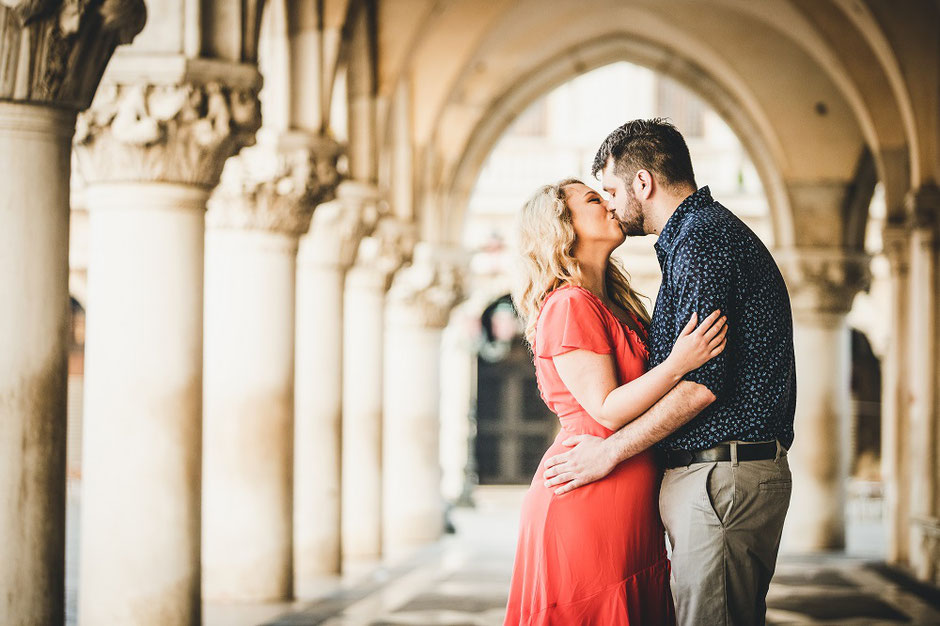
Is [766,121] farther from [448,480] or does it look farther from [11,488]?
[11,488]

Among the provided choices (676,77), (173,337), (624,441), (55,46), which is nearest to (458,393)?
(676,77)

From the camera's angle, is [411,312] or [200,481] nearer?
[200,481]

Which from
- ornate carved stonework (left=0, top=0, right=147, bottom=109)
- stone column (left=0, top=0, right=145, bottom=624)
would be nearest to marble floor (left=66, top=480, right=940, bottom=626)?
stone column (left=0, top=0, right=145, bottom=624)

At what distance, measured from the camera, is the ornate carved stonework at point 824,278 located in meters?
18.0

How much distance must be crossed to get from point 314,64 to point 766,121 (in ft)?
27.3

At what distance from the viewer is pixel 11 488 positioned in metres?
5.40

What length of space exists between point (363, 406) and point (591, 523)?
38.7 feet

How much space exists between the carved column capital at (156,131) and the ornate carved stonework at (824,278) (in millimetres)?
11447

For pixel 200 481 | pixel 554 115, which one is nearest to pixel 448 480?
pixel 554 115

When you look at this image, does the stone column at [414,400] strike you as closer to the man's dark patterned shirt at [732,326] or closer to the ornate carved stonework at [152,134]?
the ornate carved stonework at [152,134]

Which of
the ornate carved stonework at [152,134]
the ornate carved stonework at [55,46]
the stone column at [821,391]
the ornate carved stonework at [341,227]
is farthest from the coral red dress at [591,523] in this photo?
the stone column at [821,391]

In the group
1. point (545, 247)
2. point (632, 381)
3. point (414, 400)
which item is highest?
point (545, 247)

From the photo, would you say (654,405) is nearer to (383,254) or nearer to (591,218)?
(591,218)

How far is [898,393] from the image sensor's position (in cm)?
1512
